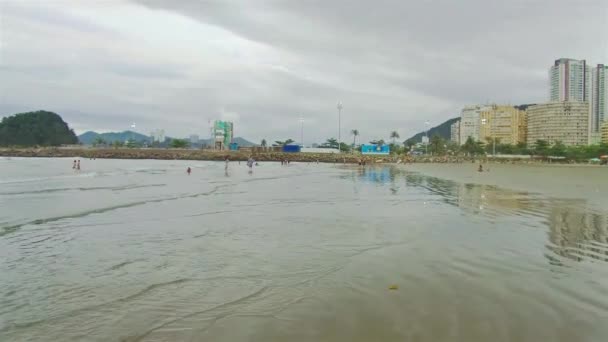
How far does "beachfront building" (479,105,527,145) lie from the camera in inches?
6506

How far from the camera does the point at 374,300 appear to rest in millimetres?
5312

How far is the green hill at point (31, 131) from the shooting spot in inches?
6329

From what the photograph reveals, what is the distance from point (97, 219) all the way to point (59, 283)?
723 cm

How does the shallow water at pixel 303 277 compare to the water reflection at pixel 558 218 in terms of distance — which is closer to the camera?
the shallow water at pixel 303 277

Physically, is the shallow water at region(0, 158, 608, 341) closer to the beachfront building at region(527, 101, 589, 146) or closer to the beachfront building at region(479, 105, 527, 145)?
the beachfront building at region(527, 101, 589, 146)

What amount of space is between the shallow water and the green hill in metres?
181

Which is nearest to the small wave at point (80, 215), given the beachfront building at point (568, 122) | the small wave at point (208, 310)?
the small wave at point (208, 310)

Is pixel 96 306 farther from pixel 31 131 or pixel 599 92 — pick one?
pixel 599 92

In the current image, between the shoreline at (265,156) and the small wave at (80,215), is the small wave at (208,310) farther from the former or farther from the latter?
the shoreline at (265,156)

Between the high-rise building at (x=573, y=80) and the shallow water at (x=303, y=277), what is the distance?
195 meters

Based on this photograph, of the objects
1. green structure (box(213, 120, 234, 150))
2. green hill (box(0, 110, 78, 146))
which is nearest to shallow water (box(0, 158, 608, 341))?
green structure (box(213, 120, 234, 150))

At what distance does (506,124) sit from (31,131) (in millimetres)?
200855

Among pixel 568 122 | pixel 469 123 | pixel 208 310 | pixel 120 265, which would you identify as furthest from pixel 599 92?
pixel 208 310

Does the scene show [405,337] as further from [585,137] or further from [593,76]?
[593,76]
